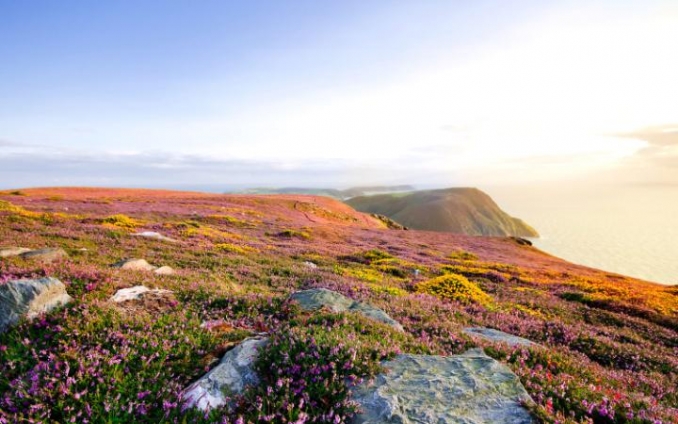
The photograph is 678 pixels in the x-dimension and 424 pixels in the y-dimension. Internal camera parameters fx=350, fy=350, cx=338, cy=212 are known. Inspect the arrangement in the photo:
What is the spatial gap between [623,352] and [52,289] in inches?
617

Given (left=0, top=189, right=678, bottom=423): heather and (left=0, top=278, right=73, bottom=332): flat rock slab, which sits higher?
(left=0, top=278, right=73, bottom=332): flat rock slab

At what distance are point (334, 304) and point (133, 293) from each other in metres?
4.97

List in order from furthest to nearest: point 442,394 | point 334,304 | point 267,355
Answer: point 334,304, point 267,355, point 442,394

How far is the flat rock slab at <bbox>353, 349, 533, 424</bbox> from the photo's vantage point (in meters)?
4.47

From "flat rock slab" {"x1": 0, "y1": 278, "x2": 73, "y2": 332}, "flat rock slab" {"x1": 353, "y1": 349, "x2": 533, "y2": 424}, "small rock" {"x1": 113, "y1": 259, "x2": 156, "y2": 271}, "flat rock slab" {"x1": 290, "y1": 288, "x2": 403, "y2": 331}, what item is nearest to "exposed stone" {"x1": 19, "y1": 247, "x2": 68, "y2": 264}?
"small rock" {"x1": 113, "y1": 259, "x2": 156, "y2": 271}

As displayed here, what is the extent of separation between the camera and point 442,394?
16.1 ft

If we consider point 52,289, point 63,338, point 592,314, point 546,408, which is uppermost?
point 52,289

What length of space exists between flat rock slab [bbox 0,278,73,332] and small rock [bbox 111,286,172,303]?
1139mm

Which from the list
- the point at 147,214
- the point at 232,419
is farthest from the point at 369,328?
the point at 147,214

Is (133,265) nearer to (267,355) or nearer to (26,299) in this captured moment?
(26,299)

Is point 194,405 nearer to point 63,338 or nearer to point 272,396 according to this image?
point 272,396

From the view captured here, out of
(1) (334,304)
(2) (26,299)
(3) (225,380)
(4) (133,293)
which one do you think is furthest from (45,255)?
(3) (225,380)

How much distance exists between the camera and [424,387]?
Result: 197 inches

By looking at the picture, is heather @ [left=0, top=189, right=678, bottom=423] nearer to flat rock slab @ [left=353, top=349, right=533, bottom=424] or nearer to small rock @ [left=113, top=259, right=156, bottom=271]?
flat rock slab @ [left=353, top=349, right=533, bottom=424]
